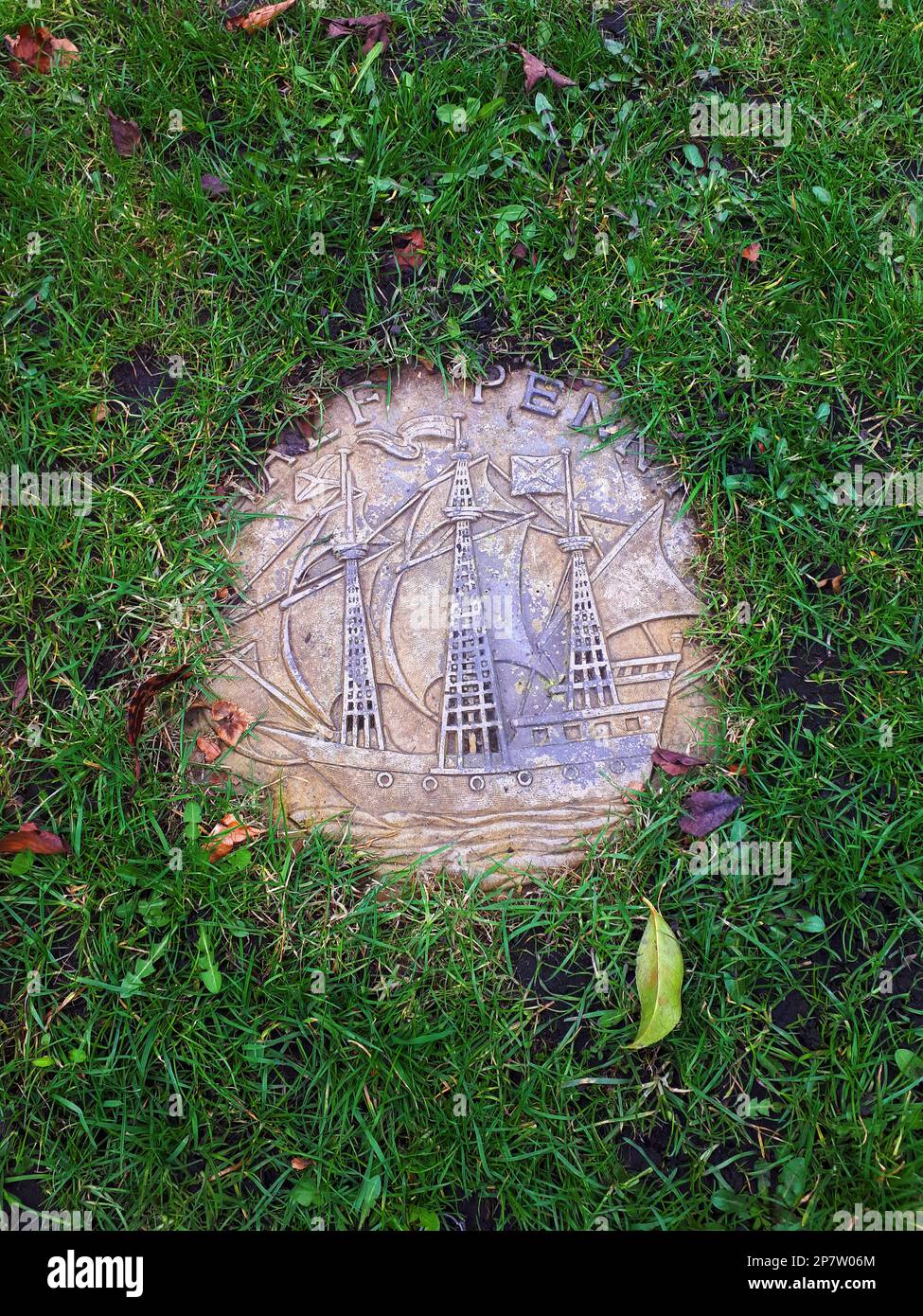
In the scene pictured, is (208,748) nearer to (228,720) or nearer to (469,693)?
(228,720)

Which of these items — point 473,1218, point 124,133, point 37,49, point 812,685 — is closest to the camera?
point 473,1218

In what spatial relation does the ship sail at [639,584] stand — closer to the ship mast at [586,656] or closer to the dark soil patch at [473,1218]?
the ship mast at [586,656]

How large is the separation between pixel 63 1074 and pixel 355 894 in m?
1.14

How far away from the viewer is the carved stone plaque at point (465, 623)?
122 inches

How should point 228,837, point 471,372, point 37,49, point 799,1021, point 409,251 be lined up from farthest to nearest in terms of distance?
point 37,49, point 409,251, point 471,372, point 228,837, point 799,1021

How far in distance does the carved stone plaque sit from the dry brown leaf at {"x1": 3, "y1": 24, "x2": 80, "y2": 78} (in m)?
2.06

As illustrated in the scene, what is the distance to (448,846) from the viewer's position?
3074mm

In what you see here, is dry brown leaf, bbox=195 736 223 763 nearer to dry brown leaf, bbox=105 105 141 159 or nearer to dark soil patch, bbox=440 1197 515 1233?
dark soil patch, bbox=440 1197 515 1233

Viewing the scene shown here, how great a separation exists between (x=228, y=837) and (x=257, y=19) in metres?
3.45

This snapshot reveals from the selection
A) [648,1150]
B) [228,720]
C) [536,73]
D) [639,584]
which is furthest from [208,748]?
[536,73]

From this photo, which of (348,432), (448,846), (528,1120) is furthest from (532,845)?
(348,432)

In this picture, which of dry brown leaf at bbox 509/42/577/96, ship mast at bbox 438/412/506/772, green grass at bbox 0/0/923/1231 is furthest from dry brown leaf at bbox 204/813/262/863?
dry brown leaf at bbox 509/42/577/96

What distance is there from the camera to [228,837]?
10.2 feet

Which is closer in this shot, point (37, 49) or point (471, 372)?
point (471, 372)
